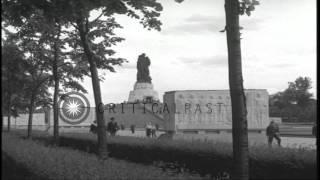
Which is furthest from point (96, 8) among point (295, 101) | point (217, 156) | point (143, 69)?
point (295, 101)

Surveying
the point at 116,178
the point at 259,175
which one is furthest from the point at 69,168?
the point at 259,175

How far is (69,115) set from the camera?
232 feet

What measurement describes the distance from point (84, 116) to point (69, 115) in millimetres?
2441

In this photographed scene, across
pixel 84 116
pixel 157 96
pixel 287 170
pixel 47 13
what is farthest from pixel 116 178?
pixel 157 96

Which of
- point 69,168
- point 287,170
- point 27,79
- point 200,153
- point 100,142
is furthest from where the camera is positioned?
point 27,79

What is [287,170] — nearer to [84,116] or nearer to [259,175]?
[259,175]

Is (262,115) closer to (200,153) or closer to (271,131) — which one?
(271,131)

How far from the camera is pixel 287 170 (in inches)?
427

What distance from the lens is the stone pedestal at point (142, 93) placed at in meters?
74.7

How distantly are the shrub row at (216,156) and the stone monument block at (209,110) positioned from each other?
1403cm

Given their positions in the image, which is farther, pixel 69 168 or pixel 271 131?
pixel 271 131

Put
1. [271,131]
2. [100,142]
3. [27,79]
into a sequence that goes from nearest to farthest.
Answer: [100,142]
[271,131]
[27,79]

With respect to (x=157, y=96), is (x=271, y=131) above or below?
below

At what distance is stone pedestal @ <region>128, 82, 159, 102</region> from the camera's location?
74688mm
